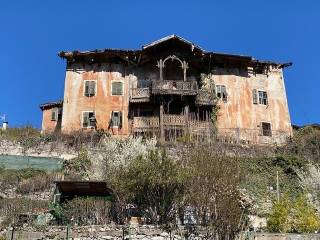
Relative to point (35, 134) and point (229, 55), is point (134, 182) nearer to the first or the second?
point (35, 134)

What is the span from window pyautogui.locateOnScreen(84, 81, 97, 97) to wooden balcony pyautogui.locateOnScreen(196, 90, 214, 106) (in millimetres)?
7714

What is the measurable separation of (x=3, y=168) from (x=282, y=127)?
816 inches

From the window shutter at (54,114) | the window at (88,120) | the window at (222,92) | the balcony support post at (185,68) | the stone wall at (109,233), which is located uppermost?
the balcony support post at (185,68)

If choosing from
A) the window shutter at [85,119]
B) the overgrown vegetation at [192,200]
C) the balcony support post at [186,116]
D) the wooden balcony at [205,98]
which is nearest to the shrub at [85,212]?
the overgrown vegetation at [192,200]

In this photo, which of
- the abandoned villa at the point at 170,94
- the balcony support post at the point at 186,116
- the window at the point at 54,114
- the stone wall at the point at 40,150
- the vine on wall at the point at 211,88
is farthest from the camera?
the window at the point at 54,114

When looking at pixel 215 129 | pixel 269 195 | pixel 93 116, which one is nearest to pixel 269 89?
pixel 215 129

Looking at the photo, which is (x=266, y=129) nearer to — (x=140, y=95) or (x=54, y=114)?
(x=140, y=95)

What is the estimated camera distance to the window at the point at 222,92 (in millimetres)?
40750

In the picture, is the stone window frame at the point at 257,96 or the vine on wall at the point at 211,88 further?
the stone window frame at the point at 257,96

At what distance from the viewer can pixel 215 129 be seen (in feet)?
124

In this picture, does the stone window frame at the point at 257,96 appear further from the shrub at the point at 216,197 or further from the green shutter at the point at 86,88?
the shrub at the point at 216,197

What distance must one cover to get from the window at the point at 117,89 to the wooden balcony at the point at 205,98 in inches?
228

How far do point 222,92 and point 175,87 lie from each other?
433 cm

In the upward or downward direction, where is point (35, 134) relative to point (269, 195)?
upward
